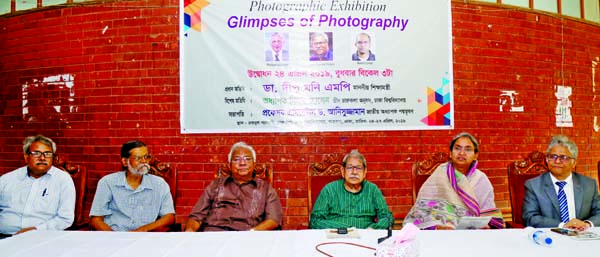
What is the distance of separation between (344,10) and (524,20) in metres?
1.68

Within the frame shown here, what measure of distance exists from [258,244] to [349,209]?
1022 mm

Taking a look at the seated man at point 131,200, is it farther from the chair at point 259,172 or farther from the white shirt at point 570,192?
the white shirt at point 570,192

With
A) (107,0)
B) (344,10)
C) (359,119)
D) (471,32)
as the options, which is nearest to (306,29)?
(344,10)

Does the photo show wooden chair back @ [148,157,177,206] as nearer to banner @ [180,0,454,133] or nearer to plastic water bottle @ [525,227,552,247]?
banner @ [180,0,454,133]

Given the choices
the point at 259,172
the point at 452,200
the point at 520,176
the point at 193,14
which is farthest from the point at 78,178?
the point at 520,176

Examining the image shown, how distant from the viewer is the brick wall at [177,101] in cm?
365

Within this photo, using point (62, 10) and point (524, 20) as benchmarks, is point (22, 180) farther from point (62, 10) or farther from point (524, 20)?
point (524, 20)

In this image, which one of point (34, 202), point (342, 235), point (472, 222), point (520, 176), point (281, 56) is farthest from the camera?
point (281, 56)

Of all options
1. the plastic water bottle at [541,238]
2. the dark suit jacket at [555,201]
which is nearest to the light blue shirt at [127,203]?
the plastic water bottle at [541,238]

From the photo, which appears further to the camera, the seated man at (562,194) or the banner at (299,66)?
the banner at (299,66)

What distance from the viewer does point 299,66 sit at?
359 cm

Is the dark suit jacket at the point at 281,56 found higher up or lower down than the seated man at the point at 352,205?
higher up

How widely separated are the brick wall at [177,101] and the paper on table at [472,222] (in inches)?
55.1

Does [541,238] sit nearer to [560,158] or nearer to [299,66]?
[560,158]
